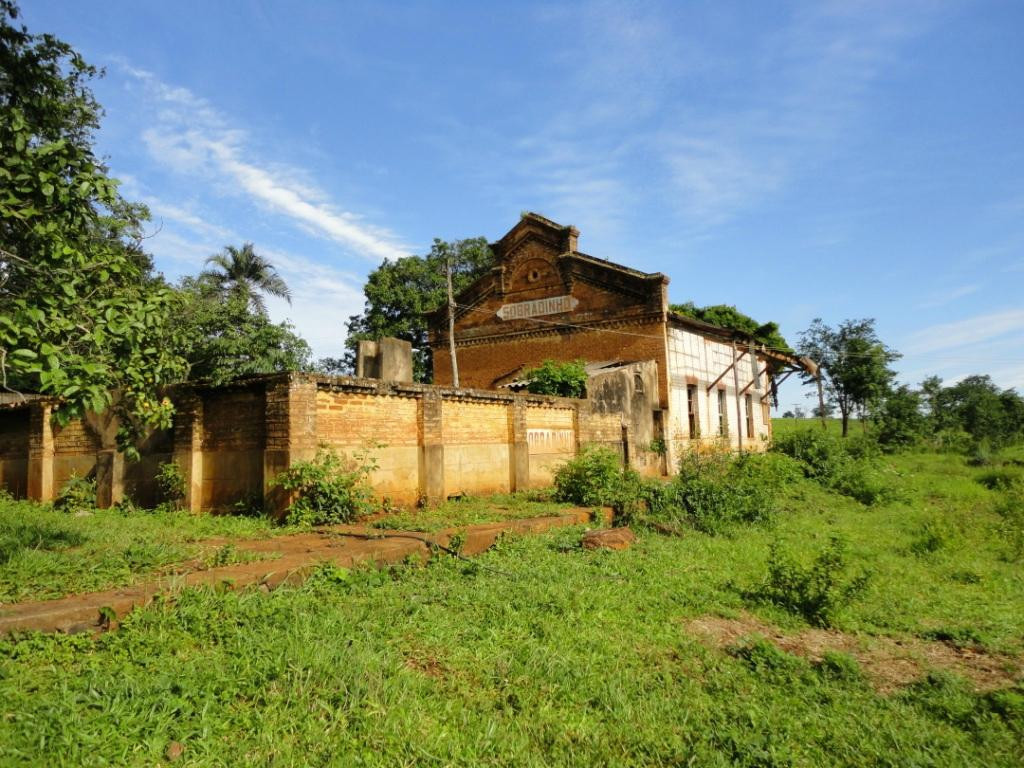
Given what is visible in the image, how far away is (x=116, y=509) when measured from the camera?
979cm

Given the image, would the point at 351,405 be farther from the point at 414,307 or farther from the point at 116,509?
the point at 414,307

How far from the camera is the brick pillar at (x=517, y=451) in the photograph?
12.5 meters

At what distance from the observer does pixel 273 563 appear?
228 inches

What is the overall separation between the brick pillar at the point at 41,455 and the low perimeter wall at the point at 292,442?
0.02m

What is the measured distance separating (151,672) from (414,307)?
27.9 metres

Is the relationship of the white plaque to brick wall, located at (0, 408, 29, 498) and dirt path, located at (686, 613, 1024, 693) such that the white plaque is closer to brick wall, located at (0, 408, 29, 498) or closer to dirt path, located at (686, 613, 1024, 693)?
brick wall, located at (0, 408, 29, 498)

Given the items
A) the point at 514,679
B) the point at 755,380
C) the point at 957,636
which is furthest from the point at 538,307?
the point at 514,679

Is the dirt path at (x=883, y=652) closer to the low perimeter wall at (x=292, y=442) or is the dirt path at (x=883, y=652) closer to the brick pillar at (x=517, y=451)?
the low perimeter wall at (x=292, y=442)

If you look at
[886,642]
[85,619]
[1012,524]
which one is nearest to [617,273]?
[1012,524]

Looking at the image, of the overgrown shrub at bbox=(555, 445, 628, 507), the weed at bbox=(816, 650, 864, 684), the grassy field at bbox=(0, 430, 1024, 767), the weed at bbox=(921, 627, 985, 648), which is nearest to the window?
the overgrown shrub at bbox=(555, 445, 628, 507)

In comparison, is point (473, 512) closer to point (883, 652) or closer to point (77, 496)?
point (883, 652)

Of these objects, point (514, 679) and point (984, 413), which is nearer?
point (514, 679)

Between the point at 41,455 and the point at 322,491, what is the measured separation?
6.67m

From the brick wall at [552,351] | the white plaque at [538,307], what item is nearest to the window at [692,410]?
the brick wall at [552,351]
